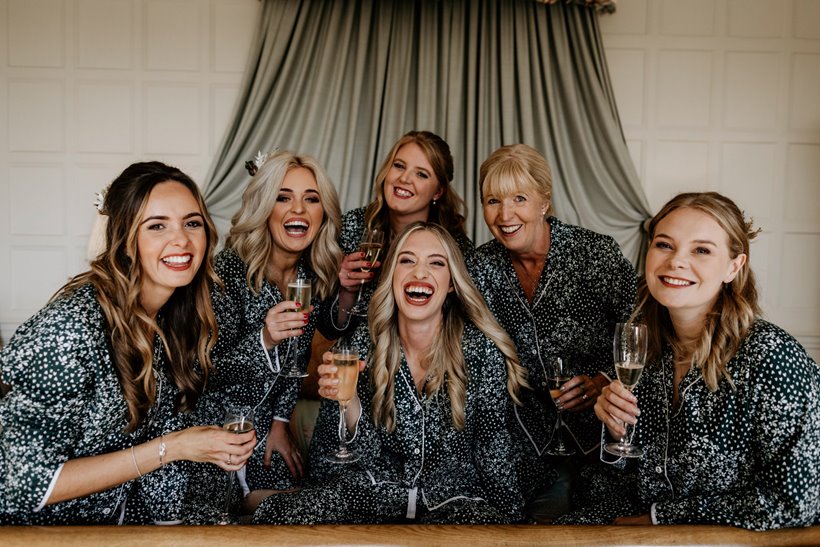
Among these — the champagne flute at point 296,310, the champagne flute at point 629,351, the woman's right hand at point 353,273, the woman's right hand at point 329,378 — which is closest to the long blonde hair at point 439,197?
the woman's right hand at point 353,273

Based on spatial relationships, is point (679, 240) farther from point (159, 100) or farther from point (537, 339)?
point (159, 100)

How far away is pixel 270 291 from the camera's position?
298cm

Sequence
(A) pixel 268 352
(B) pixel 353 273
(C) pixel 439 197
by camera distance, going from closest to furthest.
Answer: (A) pixel 268 352 → (B) pixel 353 273 → (C) pixel 439 197

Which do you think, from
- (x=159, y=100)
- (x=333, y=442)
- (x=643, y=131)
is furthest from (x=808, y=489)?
(x=159, y=100)

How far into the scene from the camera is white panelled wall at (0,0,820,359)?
5.21 m

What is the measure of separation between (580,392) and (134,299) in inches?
63.1

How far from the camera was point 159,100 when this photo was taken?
526cm

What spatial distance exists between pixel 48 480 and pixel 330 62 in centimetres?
387

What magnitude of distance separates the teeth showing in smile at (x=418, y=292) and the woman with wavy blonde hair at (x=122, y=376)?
2.34 feet

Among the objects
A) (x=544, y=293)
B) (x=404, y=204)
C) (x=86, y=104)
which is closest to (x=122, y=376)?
(x=404, y=204)

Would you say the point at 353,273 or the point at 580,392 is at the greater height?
the point at 353,273

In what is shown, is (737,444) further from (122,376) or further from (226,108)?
(226,108)

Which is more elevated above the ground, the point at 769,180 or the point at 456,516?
the point at 769,180

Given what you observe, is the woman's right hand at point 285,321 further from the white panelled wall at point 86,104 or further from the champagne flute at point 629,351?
the white panelled wall at point 86,104
